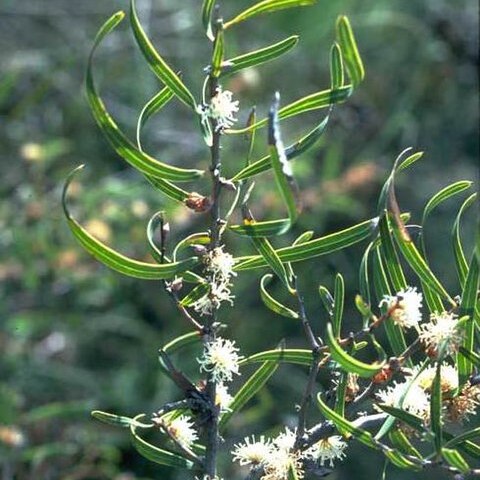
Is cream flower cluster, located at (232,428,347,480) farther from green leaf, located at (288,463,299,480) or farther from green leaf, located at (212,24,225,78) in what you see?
green leaf, located at (212,24,225,78)

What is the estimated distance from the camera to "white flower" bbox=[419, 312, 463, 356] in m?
0.51

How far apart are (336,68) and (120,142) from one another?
0.11 metres

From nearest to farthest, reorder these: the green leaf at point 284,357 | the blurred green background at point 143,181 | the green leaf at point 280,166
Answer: the green leaf at point 280,166 → the green leaf at point 284,357 → the blurred green background at point 143,181

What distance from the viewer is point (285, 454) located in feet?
1.75

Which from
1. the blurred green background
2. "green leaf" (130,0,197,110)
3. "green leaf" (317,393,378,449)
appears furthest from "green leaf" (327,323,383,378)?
the blurred green background

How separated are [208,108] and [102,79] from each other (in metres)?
1.83

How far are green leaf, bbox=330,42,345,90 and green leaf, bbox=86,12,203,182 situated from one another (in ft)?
0.25

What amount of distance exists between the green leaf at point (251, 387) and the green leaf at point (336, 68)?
0.15 m

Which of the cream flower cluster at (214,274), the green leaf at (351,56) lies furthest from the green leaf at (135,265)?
the green leaf at (351,56)

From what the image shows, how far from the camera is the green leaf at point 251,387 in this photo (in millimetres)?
567

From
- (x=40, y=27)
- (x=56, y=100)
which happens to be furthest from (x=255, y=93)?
(x=40, y=27)

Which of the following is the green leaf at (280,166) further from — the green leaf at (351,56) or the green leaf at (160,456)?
the green leaf at (160,456)

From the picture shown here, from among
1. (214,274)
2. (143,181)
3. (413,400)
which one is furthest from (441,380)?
(143,181)

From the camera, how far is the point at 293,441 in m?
0.54
